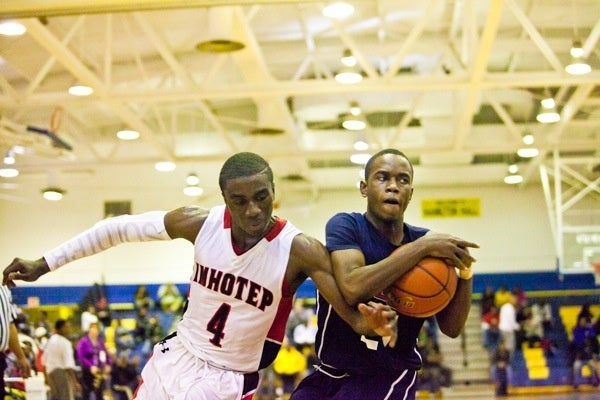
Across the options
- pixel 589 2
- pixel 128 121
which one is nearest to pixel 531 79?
pixel 589 2

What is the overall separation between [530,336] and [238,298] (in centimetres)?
1821

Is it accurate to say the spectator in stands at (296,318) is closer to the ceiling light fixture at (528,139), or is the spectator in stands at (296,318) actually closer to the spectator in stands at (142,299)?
the spectator in stands at (142,299)

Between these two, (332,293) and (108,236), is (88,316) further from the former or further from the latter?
(332,293)

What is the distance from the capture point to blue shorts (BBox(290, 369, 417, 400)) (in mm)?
4781

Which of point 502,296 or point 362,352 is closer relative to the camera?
point 362,352

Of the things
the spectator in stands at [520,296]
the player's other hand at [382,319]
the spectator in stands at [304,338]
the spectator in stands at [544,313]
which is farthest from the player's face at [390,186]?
the spectator in stands at [544,313]

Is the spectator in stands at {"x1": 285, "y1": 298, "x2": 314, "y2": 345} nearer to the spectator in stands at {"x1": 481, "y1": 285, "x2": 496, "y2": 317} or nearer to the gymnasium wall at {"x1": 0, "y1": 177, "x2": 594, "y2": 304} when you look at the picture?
the spectator in stands at {"x1": 481, "y1": 285, "x2": 496, "y2": 317}

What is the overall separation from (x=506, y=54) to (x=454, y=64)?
216 cm

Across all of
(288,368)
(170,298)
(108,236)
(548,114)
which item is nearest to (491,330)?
(288,368)

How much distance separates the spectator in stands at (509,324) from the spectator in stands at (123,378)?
8475 millimetres

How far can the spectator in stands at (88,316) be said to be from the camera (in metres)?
20.9

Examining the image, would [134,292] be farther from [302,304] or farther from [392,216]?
[392,216]

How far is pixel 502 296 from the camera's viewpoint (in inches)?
905

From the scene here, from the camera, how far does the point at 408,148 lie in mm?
21344
